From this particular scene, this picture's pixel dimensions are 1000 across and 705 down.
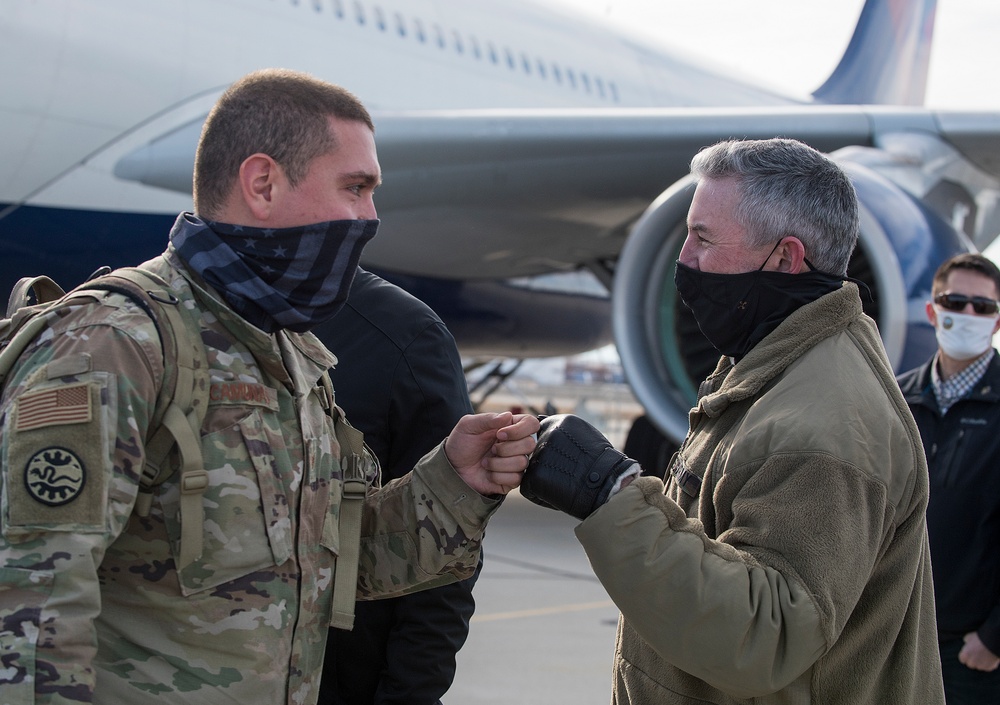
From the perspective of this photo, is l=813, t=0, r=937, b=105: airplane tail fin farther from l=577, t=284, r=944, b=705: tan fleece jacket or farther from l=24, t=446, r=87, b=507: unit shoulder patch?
l=24, t=446, r=87, b=507: unit shoulder patch

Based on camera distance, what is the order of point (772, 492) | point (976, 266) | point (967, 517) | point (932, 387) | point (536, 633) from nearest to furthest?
1. point (772, 492)
2. point (967, 517)
3. point (932, 387)
4. point (976, 266)
5. point (536, 633)

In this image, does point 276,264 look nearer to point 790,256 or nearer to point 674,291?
point 790,256

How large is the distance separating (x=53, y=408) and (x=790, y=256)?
1.02 meters

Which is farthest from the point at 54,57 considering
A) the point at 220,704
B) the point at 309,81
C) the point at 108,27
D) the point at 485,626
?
the point at 220,704

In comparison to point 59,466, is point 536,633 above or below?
below

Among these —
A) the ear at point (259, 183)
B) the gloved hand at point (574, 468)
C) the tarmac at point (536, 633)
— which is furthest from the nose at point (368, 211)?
the tarmac at point (536, 633)

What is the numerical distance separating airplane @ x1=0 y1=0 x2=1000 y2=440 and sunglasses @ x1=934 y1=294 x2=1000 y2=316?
2295 mm

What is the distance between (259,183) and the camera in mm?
1345

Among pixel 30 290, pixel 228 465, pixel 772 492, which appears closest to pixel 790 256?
pixel 772 492

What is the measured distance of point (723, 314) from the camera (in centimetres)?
160

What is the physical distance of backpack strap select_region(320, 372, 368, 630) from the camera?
1.44 metres

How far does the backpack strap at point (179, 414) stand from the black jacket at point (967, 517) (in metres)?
1.83

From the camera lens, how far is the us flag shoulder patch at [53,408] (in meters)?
1.10

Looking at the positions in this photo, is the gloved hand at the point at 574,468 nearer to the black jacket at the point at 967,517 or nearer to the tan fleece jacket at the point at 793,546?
the tan fleece jacket at the point at 793,546
